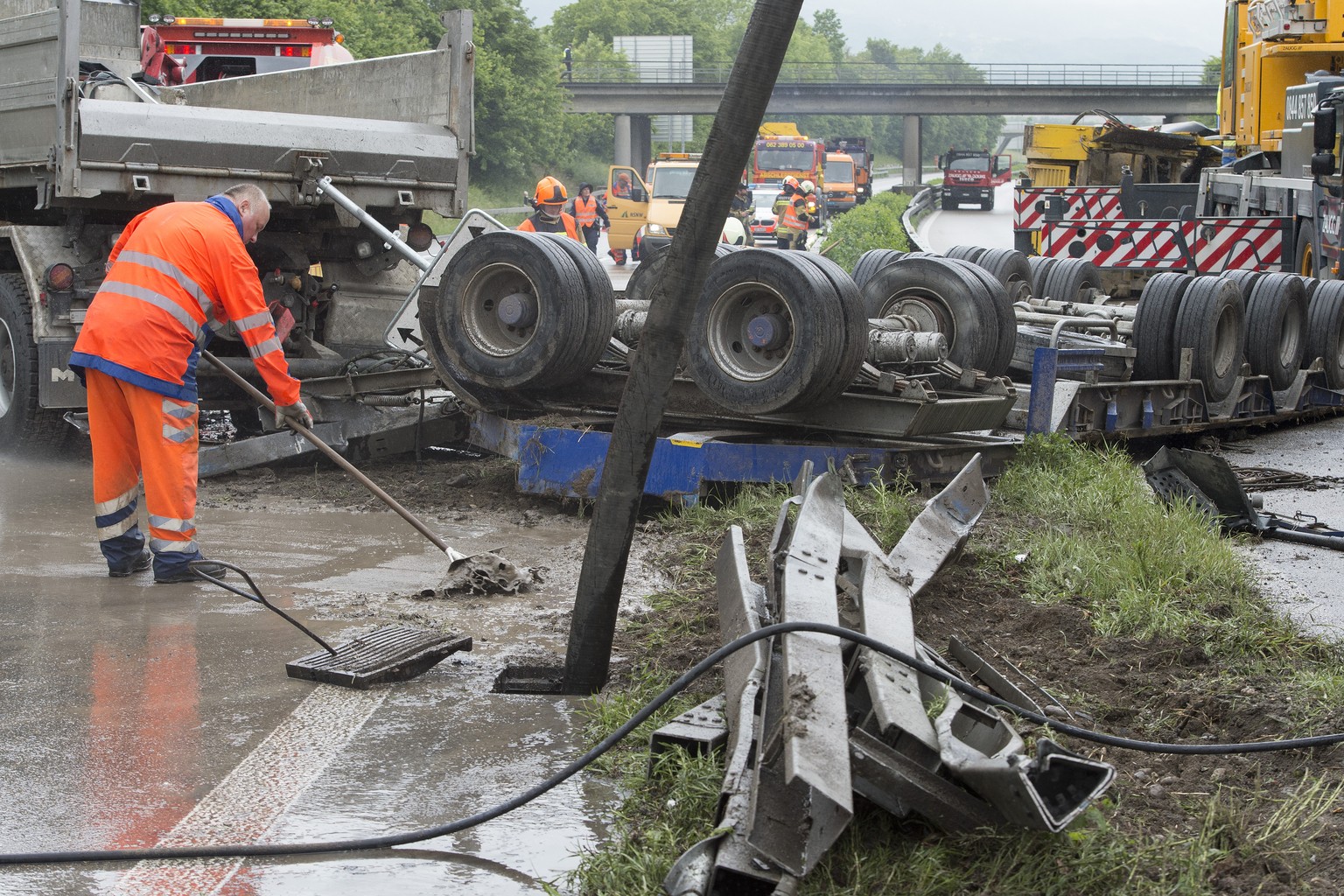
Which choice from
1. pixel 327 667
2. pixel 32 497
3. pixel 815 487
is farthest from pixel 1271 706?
pixel 32 497

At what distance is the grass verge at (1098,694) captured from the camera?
292 centimetres

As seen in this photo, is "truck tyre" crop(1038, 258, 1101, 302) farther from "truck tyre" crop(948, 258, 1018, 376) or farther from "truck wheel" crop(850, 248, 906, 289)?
"truck tyre" crop(948, 258, 1018, 376)

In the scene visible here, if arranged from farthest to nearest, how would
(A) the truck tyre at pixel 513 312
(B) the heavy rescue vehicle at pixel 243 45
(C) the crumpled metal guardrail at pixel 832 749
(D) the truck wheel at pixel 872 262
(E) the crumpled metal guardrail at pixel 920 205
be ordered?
(E) the crumpled metal guardrail at pixel 920 205
(B) the heavy rescue vehicle at pixel 243 45
(D) the truck wheel at pixel 872 262
(A) the truck tyre at pixel 513 312
(C) the crumpled metal guardrail at pixel 832 749

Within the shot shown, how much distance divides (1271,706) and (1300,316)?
259 inches

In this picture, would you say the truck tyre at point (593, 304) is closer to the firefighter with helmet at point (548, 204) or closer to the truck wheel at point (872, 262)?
the truck wheel at point (872, 262)

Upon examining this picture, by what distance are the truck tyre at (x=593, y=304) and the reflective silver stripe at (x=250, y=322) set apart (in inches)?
66.1

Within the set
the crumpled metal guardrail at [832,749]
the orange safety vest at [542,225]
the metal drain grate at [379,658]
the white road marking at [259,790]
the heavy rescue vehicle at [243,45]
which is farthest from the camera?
the orange safety vest at [542,225]

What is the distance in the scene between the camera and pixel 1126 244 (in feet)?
43.7

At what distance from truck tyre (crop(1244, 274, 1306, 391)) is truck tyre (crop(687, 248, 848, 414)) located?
4368mm

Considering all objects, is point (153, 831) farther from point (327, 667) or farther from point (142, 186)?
point (142, 186)

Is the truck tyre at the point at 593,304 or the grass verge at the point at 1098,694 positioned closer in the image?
the grass verge at the point at 1098,694

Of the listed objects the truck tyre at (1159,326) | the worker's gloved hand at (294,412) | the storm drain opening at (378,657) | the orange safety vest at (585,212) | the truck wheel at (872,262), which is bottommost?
the storm drain opening at (378,657)

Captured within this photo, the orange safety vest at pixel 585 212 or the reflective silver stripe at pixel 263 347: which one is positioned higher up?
the orange safety vest at pixel 585 212

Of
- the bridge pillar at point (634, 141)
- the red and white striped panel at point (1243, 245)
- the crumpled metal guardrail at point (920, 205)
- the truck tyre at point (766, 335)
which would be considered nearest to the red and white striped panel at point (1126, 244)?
the red and white striped panel at point (1243, 245)
